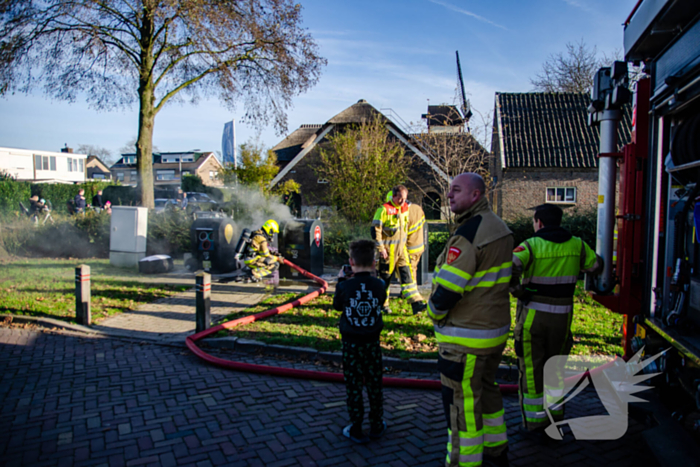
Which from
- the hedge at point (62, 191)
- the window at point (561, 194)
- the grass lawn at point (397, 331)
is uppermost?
the hedge at point (62, 191)

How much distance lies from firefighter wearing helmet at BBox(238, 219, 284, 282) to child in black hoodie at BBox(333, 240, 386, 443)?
628cm

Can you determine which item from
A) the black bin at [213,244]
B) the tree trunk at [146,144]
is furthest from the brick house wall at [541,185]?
the tree trunk at [146,144]

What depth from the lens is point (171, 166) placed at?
72375 millimetres

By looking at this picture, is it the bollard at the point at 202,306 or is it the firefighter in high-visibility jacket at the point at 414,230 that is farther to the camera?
the firefighter in high-visibility jacket at the point at 414,230

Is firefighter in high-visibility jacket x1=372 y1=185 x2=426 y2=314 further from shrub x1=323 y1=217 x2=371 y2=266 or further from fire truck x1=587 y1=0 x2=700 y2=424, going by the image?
shrub x1=323 y1=217 x2=371 y2=266

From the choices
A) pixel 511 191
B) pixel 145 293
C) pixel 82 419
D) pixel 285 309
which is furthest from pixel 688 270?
pixel 511 191

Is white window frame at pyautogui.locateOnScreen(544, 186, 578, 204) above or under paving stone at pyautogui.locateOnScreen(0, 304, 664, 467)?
above

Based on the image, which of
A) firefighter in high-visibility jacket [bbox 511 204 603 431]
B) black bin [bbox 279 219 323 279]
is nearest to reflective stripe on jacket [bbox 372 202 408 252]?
firefighter in high-visibility jacket [bbox 511 204 603 431]

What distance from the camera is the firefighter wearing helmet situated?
A: 372 inches

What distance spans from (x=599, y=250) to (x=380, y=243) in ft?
11.1

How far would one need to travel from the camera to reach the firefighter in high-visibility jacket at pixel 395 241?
6.58 metres

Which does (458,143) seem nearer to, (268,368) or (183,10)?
(268,368)

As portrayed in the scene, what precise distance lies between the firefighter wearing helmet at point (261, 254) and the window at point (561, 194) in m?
14.0

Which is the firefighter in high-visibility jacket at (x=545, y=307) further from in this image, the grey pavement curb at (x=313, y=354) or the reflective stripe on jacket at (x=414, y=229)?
the reflective stripe on jacket at (x=414, y=229)
